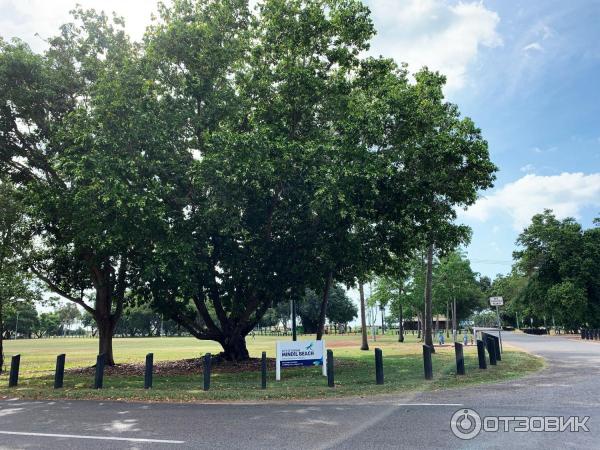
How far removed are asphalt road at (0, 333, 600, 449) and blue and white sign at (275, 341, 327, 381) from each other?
3.44 metres

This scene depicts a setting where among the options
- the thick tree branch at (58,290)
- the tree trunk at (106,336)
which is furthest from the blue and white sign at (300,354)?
the thick tree branch at (58,290)

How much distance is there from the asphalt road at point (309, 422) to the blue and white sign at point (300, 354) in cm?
344

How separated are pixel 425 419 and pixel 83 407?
7511 mm

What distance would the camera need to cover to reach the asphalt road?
6.50 m

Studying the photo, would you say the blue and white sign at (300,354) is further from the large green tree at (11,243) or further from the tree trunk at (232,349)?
the large green tree at (11,243)

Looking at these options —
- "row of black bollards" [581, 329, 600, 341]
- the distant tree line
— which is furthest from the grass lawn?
the distant tree line

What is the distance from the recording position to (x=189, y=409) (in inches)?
374

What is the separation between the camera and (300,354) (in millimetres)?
13500

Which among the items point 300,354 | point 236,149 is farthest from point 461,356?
point 236,149

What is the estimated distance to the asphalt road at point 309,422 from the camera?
21.3 feet

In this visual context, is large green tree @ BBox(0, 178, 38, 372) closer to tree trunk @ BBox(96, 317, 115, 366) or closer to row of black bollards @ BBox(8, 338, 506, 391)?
tree trunk @ BBox(96, 317, 115, 366)

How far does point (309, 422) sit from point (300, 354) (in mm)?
5652

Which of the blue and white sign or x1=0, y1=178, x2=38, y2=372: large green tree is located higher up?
x1=0, y1=178, x2=38, y2=372: large green tree

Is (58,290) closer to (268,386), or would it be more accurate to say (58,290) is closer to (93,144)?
(93,144)
